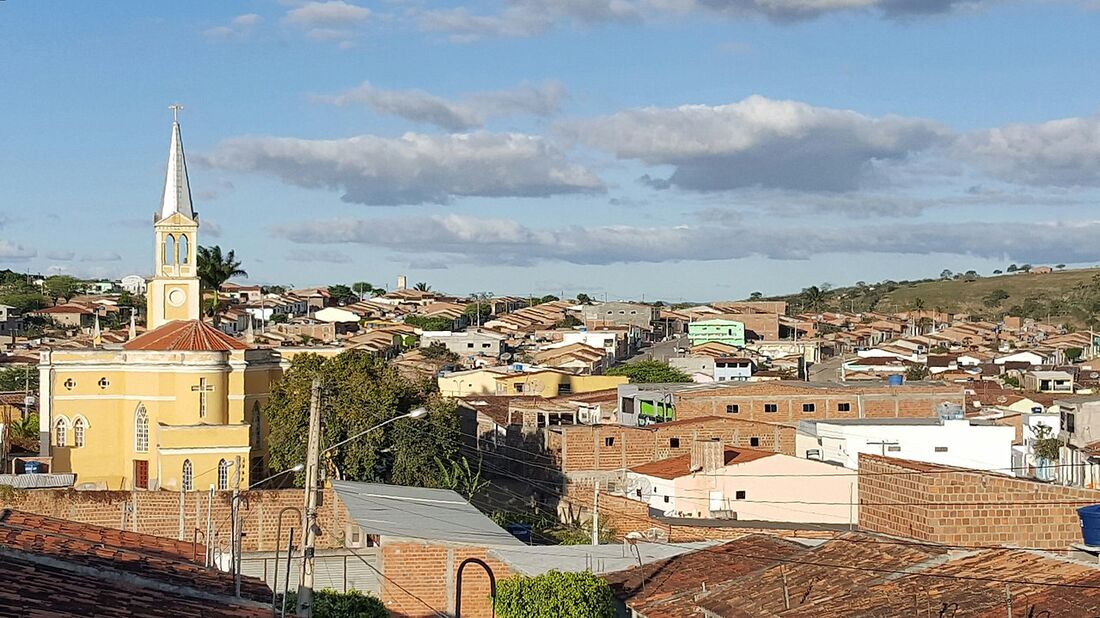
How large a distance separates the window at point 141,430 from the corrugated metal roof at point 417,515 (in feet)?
45.6

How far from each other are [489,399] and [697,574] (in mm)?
46647

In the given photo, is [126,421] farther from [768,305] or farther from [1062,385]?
[768,305]

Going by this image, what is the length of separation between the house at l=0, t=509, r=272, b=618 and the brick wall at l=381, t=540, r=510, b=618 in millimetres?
5894

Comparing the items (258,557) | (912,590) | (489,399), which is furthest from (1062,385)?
(912,590)

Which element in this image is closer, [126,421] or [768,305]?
[126,421]

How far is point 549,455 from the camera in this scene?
51.5 m

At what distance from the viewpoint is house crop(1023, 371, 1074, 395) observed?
88562 mm

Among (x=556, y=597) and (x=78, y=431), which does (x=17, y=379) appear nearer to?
(x=78, y=431)

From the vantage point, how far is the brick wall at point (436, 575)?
25.5 meters

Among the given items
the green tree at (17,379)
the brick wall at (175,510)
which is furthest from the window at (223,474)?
the green tree at (17,379)

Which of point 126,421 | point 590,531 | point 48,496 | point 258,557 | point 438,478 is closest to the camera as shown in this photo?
point 258,557

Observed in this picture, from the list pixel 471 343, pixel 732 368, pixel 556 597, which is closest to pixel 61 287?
pixel 471 343

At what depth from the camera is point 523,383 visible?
80438mm

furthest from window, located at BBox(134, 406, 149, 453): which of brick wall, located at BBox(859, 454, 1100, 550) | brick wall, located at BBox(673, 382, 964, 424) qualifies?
brick wall, located at BBox(859, 454, 1100, 550)
